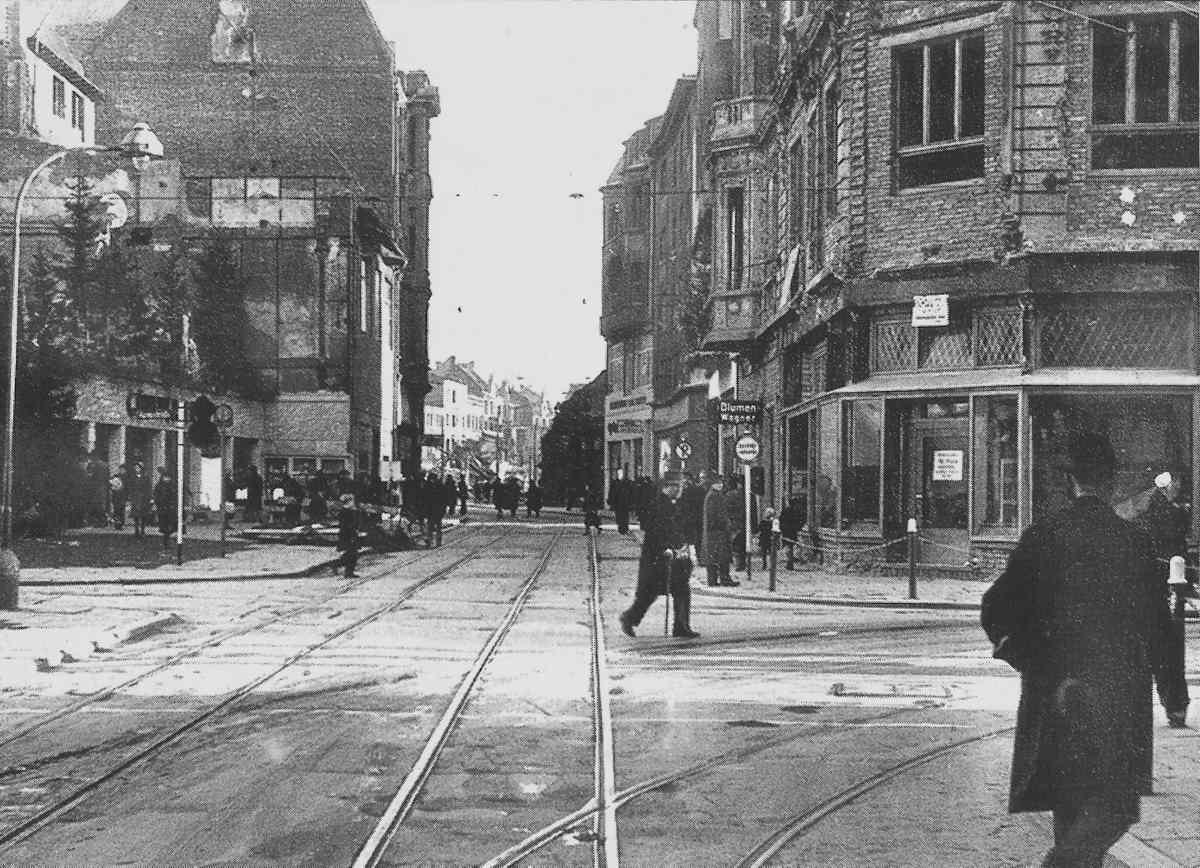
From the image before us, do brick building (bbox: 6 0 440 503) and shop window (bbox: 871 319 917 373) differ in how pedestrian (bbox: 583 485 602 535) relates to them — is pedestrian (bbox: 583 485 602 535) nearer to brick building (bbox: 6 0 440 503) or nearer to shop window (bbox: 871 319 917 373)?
brick building (bbox: 6 0 440 503)

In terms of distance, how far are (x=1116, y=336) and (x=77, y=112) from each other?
1665 inches

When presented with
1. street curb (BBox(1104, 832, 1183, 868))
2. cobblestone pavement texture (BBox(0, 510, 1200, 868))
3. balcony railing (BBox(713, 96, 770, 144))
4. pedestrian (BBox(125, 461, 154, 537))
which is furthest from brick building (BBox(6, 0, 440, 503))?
street curb (BBox(1104, 832, 1183, 868))

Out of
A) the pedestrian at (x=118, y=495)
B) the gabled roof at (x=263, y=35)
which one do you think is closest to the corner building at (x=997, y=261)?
the pedestrian at (x=118, y=495)

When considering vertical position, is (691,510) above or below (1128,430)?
below

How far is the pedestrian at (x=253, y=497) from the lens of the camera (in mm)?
44312

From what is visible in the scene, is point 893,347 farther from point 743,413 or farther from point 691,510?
point 691,510

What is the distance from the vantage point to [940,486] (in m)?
24.9

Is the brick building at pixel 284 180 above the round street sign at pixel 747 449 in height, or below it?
above

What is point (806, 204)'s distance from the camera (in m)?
30.3

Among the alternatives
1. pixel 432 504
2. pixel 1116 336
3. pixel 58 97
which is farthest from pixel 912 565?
pixel 58 97

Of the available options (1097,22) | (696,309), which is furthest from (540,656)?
(696,309)

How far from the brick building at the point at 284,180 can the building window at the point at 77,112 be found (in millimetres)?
1311

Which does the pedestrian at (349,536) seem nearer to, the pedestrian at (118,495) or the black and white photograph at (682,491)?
the black and white photograph at (682,491)

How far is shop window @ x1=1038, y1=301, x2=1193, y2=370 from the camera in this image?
23.0 metres
